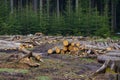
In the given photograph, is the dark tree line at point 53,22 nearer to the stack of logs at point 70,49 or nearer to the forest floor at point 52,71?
the stack of logs at point 70,49

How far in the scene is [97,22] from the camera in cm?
3894

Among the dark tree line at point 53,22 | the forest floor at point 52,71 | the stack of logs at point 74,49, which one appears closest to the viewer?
the forest floor at point 52,71

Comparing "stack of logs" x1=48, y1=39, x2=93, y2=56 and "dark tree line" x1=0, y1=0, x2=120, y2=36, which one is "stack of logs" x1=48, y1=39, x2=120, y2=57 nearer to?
"stack of logs" x1=48, y1=39, x2=93, y2=56

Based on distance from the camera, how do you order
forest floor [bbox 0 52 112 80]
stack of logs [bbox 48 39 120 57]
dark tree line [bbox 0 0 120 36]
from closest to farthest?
forest floor [bbox 0 52 112 80], stack of logs [bbox 48 39 120 57], dark tree line [bbox 0 0 120 36]

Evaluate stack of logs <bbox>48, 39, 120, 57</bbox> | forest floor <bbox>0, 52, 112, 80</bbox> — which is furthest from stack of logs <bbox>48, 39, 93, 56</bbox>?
forest floor <bbox>0, 52, 112, 80</bbox>

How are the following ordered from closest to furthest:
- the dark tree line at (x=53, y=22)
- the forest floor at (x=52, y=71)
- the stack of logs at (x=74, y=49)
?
1. the forest floor at (x=52, y=71)
2. the stack of logs at (x=74, y=49)
3. the dark tree line at (x=53, y=22)

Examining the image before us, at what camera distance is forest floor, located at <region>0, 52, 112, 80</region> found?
40.9 feet

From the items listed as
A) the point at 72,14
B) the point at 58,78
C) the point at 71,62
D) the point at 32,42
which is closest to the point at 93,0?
the point at 72,14

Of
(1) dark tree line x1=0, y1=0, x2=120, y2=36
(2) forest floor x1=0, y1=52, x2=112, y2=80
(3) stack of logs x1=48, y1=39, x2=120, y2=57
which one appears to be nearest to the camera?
(2) forest floor x1=0, y1=52, x2=112, y2=80

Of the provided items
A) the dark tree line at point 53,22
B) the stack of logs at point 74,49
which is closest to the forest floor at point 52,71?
the stack of logs at point 74,49

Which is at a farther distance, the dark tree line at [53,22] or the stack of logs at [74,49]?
the dark tree line at [53,22]

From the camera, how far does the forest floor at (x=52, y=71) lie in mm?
12477

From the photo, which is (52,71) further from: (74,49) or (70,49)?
(70,49)

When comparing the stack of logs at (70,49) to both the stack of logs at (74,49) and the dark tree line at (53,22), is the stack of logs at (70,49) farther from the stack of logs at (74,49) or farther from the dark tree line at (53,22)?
the dark tree line at (53,22)
